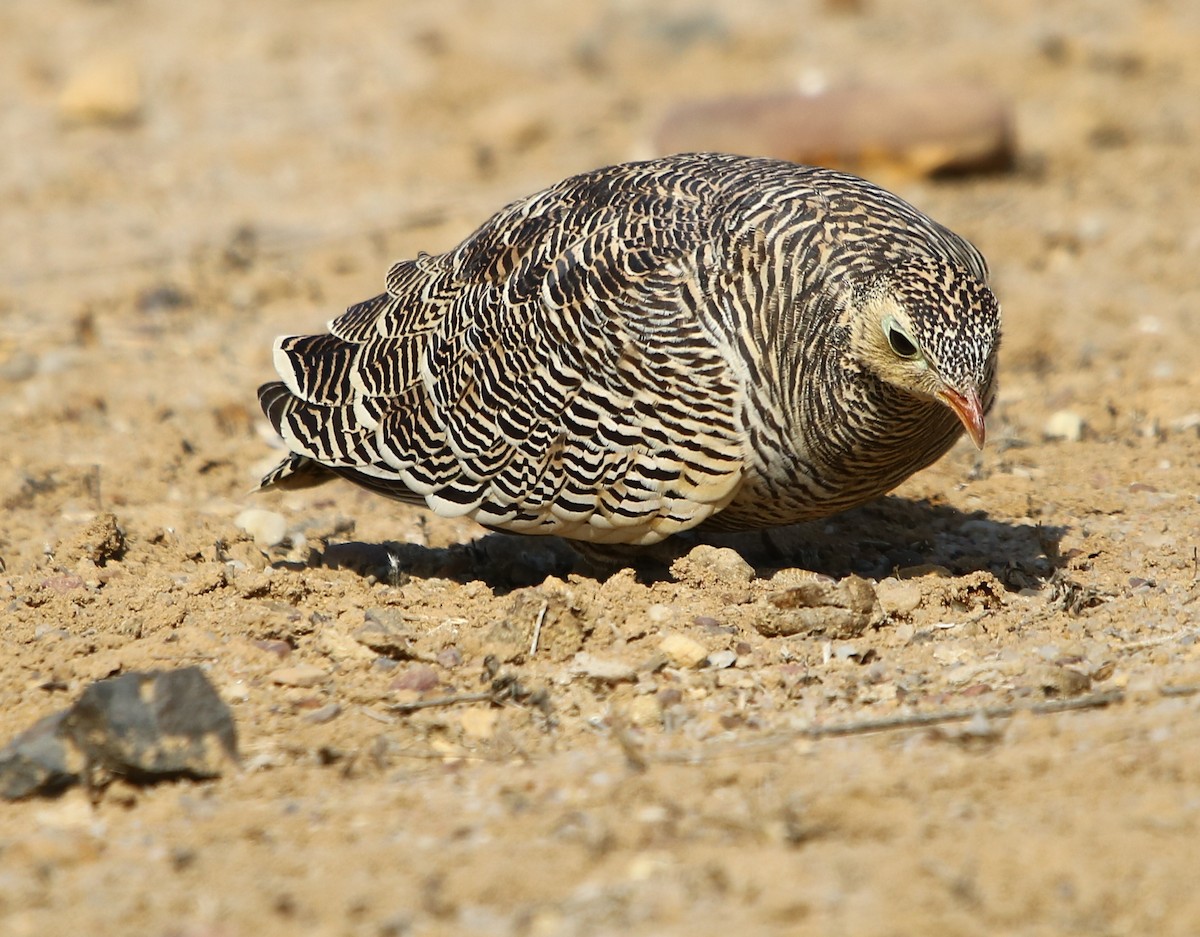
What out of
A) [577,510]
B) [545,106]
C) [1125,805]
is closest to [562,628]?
[577,510]

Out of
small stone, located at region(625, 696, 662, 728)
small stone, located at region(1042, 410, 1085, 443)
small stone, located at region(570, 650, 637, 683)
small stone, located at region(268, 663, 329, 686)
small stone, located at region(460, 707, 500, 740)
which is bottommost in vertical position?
small stone, located at region(625, 696, 662, 728)

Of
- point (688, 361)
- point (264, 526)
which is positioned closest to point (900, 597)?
point (688, 361)

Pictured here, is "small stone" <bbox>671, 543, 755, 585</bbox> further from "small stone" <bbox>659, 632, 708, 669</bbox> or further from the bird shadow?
"small stone" <bbox>659, 632, 708, 669</bbox>

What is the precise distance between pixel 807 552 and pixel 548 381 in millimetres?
1380

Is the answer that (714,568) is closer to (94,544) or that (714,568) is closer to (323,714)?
(323,714)

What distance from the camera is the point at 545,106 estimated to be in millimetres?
13875

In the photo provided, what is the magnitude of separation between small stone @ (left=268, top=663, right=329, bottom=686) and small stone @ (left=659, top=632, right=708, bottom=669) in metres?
1.09

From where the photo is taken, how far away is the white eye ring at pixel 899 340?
16.5 ft

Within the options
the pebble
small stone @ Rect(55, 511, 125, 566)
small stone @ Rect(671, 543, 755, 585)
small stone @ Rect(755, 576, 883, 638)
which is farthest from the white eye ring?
the pebble

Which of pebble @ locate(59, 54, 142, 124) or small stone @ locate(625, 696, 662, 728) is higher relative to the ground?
pebble @ locate(59, 54, 142, 124)

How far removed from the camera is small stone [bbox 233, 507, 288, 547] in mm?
6855

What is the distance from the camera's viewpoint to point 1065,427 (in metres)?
7.78

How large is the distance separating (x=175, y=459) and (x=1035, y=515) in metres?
4.04

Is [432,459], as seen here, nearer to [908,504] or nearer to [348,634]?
[348,634]
